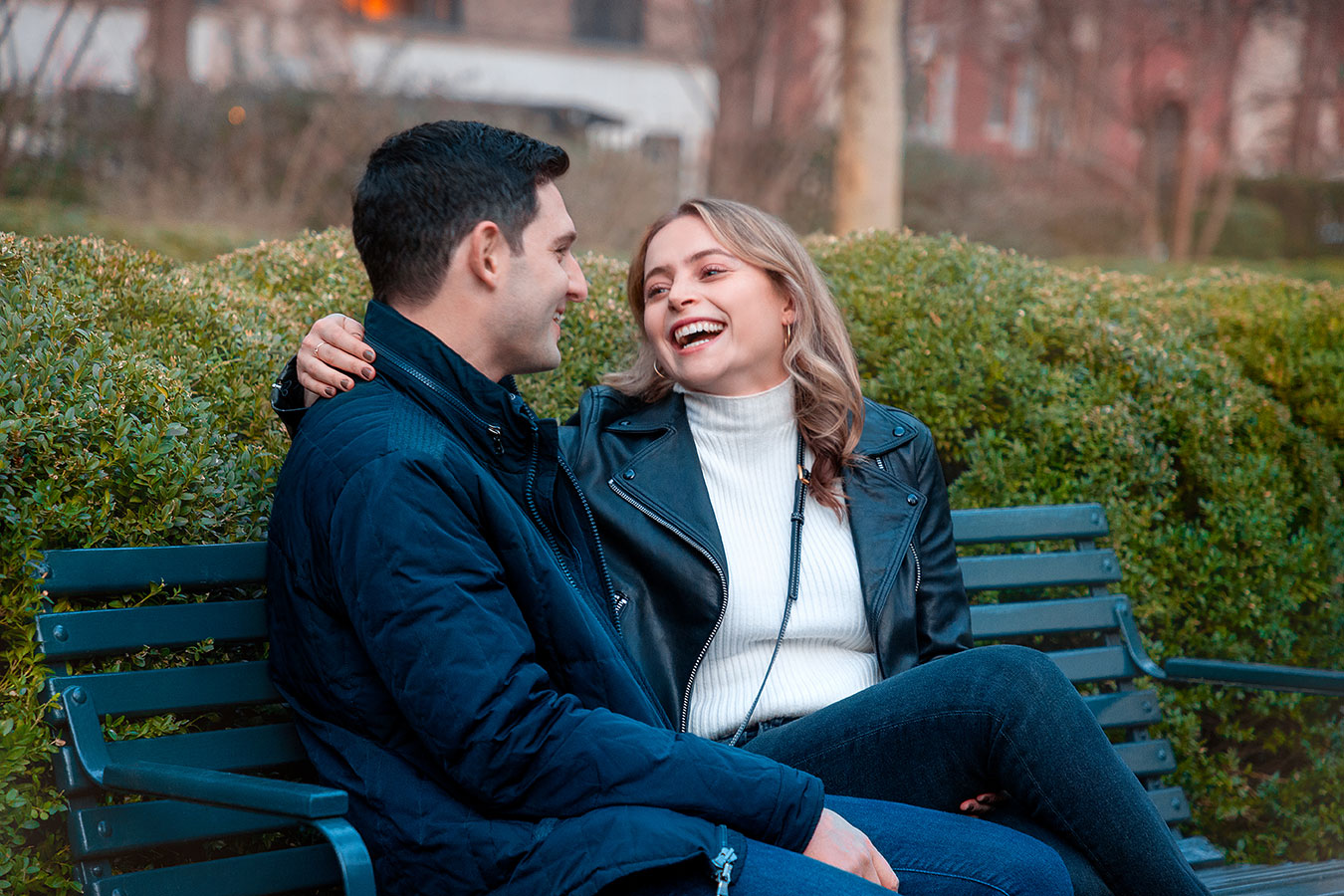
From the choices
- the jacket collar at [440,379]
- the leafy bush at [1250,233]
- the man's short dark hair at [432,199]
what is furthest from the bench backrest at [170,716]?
the leafy bush at [1250,233]

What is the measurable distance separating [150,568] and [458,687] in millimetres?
856

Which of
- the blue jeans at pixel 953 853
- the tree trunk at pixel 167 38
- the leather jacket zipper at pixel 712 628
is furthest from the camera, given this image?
the tree trunk at pixel 167 38

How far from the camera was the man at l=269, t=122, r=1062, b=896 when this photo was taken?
2.05m

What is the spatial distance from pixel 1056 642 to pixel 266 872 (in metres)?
2.57

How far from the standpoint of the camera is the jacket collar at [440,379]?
239 centimetres

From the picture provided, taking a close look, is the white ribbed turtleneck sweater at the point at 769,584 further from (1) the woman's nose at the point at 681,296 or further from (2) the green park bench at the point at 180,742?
(2) the green park bench at the point at 180,742

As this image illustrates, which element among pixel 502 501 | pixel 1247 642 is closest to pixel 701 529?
pixel 502 501

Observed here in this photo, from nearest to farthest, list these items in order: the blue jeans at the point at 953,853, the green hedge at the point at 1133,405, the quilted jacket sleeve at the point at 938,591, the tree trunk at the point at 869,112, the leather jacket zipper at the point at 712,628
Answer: the blue jeans at the point at 953,853, the leather jacket zipper at the point at 712,628, the quilted jacket sleeve at the point at 938,591, the green hedge at the point at 1133,405, the tree trunk at the point at 869,112

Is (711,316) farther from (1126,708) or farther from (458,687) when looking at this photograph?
(1126,708)

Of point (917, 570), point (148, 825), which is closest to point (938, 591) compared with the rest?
point (917, 570)

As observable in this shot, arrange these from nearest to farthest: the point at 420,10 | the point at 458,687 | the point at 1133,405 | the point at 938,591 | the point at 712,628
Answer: the point at 458,687, the point at 712,628, the point at 938,591, the point at 1133,405, the point at 420,10

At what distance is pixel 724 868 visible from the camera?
6.81 ft

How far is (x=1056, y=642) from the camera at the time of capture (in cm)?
416

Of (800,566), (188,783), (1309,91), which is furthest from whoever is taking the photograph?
(1309,91)
